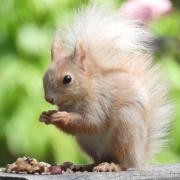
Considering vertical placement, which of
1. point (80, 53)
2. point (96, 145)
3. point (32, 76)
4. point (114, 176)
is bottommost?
point (114, 176)

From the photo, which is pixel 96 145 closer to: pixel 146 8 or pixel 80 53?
pixel 80 53

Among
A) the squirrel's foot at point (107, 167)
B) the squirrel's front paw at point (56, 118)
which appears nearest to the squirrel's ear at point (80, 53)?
the squirrel's front paw at point (56, 118)

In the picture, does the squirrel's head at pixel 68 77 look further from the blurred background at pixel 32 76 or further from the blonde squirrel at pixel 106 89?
the blurred background at pixel 32 76

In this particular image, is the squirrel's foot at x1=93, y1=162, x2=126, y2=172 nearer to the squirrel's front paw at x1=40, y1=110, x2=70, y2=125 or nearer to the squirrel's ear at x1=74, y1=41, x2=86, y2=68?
the squirrel's front paw at x1=40, y1=110, x2=70, y2=125

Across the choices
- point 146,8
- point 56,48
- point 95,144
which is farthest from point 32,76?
point 95,144

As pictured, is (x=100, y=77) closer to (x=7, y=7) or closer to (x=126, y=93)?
(x=126, y=93)

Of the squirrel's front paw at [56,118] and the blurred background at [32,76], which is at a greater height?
the blurred background at [32,76]

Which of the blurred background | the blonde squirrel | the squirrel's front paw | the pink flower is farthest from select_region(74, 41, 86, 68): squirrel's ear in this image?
the blurred background

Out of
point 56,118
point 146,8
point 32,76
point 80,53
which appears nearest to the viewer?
point 56,118
